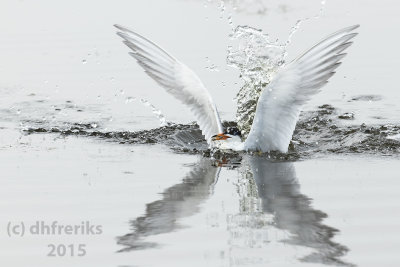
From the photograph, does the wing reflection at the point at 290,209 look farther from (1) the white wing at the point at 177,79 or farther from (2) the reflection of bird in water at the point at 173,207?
(1) the white wing at the point at 177,79

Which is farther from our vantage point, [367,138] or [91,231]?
[367,138]

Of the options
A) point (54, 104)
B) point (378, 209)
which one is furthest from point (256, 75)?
point (378, 209)

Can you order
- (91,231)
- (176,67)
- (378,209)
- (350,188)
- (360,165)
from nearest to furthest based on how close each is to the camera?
1. (91,231)
2. (378,209)
3. (350,188)
4. (360,165)
5. (176,67)

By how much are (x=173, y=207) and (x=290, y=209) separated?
2.98 feet

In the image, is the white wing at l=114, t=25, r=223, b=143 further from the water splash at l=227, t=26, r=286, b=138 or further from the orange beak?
the water splash at l=227, t=26, r=286, b=138

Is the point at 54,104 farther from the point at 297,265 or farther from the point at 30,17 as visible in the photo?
the point at 297,265

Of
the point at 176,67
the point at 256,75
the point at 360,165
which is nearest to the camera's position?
the point at 360,165

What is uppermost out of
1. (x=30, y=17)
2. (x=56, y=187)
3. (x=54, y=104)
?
(x=30, y=17)

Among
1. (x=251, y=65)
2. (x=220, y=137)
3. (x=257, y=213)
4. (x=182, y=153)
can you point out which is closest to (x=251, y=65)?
(x=251, y=65)

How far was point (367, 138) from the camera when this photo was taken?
412 inches

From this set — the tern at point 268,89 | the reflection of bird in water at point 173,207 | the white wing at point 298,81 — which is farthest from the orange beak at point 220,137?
the reflection of bird in water at point 173,207

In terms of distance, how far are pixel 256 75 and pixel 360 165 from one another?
2686 millimetres

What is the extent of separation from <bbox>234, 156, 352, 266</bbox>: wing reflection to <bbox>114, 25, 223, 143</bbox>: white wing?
101cm

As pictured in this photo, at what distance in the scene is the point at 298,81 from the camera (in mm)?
9469
